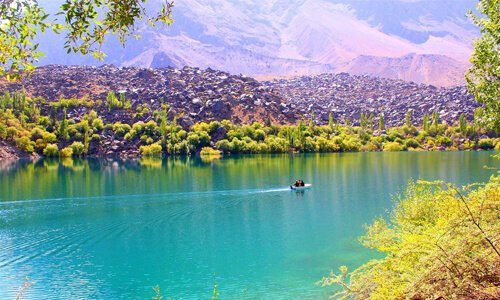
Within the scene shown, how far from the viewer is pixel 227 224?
46281 mm

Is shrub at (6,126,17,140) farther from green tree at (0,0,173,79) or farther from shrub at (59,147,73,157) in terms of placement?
green tree at (0,0,173,79)

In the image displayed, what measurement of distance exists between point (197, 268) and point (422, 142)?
158 m

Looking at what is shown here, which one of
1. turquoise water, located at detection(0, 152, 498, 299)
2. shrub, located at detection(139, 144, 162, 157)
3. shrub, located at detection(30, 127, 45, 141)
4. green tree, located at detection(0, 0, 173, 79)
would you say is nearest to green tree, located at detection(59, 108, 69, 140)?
shrub, located at detection(30, 127, 45, 141)

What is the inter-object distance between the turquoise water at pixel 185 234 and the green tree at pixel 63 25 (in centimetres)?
1024

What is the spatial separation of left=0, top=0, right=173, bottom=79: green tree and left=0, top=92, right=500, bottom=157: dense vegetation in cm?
14206

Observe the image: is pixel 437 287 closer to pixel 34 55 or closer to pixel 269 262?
pixel 34 55

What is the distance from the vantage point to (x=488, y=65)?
17.4m

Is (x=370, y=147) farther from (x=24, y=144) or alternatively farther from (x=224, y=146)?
(x=24, y=144)

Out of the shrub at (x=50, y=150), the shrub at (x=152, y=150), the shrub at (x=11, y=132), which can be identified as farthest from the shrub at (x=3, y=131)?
the shrub at (x=152, y=150)

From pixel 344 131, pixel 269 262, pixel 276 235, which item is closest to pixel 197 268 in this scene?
pixel 269 262

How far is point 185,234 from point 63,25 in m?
34.6

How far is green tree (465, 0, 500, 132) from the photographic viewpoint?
1678 cm

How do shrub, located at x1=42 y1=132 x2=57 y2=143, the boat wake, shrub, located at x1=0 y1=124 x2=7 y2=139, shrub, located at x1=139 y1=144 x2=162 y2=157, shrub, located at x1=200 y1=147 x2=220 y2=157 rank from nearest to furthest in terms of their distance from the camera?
the boat wake, shrub, located at x1=0 y1=124 x2=7 y2=139, shrub, located at x1=42 y1=132 x2=57 y2=143, shrub, located at x1=200 y1=147 x2=220 y2=157, shrub, located at x1=139 y1=144 x2=162 y2=157

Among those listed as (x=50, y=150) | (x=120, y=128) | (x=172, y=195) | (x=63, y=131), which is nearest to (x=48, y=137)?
(x=63, y=131)
